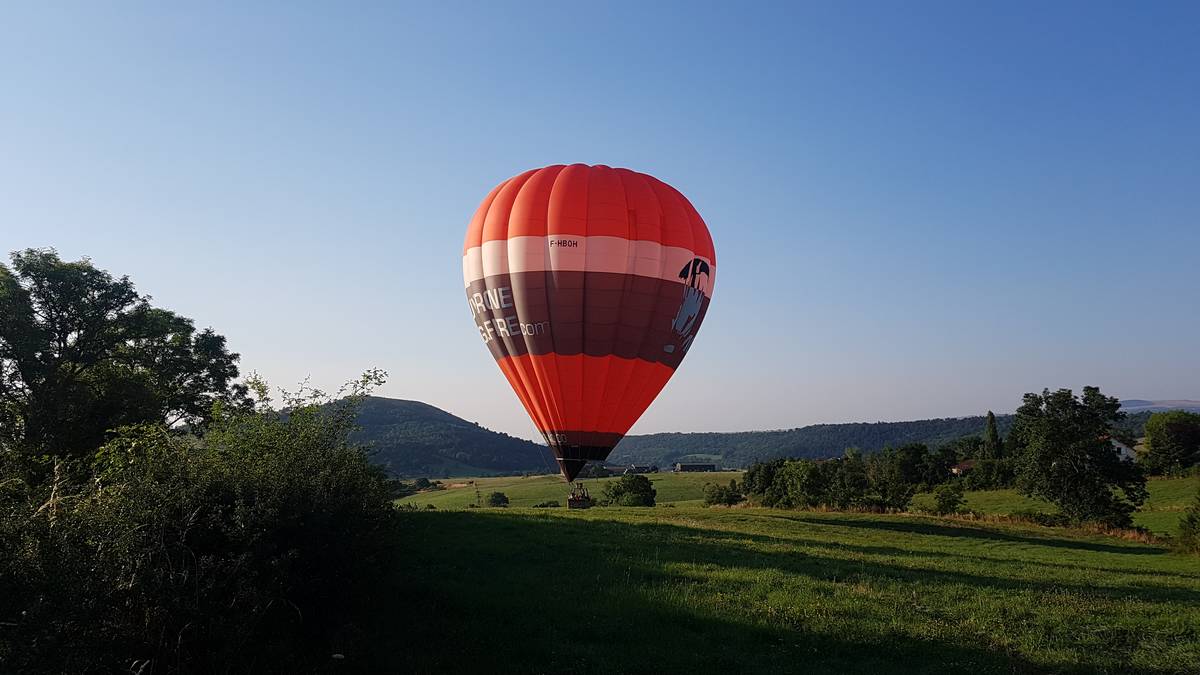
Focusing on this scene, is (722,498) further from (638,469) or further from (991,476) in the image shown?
(638,469)

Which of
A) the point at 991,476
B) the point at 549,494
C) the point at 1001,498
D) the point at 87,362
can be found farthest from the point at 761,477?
the point at 87,362

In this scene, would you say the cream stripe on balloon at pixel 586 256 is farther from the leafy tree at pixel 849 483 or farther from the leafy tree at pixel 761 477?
the leafy tree at pixel 761 477

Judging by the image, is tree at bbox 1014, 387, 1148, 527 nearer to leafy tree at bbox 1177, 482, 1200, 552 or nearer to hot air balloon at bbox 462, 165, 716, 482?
leafy tree at bbox 1177, 482, 1200, 552

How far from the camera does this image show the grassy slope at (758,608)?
11.8 m

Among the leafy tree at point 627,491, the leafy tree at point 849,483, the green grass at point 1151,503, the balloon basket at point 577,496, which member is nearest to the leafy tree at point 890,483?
the leafy tree at point 849,483

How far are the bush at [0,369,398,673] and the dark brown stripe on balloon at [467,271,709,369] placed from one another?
16.9m

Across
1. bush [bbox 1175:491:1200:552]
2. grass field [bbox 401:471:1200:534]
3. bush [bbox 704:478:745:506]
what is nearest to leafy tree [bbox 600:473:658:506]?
grass field [bbox 401:471:1200:534]

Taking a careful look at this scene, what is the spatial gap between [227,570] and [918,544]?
26.0m

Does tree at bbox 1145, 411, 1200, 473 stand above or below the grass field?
above

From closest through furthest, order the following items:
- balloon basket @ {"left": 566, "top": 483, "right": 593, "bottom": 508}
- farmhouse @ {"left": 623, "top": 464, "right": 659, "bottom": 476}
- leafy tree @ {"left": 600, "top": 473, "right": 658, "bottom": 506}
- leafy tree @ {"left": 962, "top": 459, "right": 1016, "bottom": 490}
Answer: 1. balloon basket @ {"left": 566, "top": 483, "right": 593, "bottom": 508}
2. leafy tree @ {"left": 600, "top": 473, "right": 658, "bottom": 506}
3. leafy tree @ {"left": 962, "top": 459, "right": 1016, "bottom": 490}
4. farmhouse @ {"left": 623, "top": 464, "right": 659, "bottom": 476}

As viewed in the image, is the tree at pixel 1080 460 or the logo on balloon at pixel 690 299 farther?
the tree at pixel 1080 460

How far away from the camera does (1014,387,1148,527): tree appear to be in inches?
1829

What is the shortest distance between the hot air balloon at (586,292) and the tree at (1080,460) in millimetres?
32552

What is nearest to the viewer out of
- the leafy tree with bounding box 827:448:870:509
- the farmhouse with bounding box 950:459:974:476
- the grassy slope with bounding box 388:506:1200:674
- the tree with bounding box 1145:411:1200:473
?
the grassy slope with bounding box 388:506:1200:674
